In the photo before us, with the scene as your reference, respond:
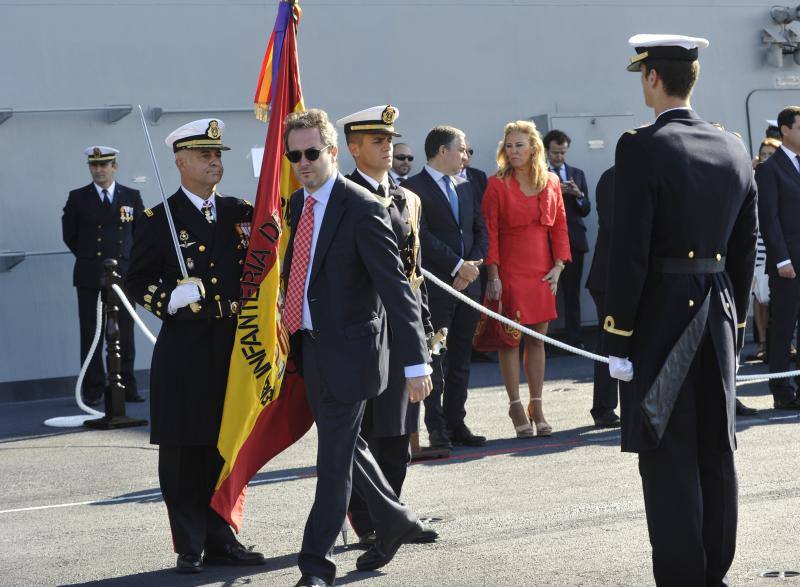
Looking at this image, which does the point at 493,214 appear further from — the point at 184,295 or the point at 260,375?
the point at 184,295

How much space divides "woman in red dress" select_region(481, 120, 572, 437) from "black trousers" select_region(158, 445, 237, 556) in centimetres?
346

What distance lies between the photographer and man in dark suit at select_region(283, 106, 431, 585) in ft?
17.9

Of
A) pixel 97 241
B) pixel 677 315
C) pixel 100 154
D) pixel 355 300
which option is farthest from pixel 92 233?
pixel 677 315

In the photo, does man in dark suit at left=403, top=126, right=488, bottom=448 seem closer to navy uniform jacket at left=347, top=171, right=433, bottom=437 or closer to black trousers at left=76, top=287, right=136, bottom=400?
navy uniform jacket at left=347, top=171, right=433, bottom=437

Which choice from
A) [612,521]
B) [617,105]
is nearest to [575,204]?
[617,105]

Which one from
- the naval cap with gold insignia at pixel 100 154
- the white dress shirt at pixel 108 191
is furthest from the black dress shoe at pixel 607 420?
the naval cap with gold insignia at pixel 100 154

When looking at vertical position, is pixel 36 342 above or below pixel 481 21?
below

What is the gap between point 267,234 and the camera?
6.23m

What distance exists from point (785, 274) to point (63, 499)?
5.49 metres

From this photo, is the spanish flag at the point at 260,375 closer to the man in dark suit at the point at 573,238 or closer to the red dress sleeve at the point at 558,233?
the red dress sleeve at the point at 558,233

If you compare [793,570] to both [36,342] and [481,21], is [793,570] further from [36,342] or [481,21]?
[481,21]

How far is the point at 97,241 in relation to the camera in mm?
12062

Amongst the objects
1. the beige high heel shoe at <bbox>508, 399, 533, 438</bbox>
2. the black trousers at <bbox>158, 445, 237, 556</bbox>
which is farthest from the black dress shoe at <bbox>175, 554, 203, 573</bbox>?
the beige high heel shoe at <bbox>508, 399, 533, 438</bbox>

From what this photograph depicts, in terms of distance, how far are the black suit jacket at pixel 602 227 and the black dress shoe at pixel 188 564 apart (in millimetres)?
3734
